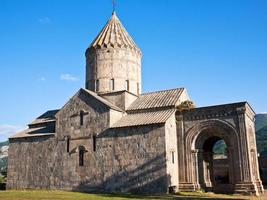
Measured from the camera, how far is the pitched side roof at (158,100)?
25.3 metres

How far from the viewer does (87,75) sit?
29844 millimetres

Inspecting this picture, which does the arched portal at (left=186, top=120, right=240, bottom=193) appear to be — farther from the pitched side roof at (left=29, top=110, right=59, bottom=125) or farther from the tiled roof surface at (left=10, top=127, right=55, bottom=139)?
the pitched side roof at (left=29, top=110, right=59, bottom=125)

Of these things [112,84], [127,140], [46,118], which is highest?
[112,84]

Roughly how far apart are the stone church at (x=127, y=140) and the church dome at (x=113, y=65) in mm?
90

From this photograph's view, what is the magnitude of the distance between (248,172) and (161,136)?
6.19 m

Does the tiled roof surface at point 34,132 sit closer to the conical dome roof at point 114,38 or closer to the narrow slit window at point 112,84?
the narrow slit window at point 112,84

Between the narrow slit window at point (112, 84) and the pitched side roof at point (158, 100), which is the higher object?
the narrow slit window at point (112, 84)

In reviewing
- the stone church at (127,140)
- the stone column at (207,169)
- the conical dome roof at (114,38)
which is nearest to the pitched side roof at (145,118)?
the stone church at (127,140)

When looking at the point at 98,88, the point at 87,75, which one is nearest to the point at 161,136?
the point at 98,88

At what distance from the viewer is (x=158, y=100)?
85.9 feet

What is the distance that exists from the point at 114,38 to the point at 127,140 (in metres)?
10.9

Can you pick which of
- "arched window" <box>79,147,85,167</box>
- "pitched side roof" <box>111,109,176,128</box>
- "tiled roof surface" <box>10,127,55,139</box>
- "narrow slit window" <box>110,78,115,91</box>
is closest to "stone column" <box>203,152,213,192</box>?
"pitched side roof" <box>111,109,176,128</box>

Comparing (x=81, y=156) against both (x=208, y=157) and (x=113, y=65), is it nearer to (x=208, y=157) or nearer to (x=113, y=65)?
(x=113, y=65)

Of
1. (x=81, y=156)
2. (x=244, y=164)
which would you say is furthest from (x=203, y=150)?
(x=81, y=156)
